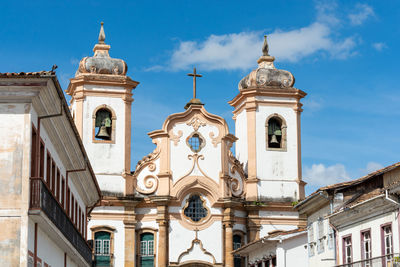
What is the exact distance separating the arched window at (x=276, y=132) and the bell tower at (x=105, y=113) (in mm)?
8511

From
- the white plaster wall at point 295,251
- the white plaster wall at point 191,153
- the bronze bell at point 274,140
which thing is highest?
the bronze bell at point 274,140

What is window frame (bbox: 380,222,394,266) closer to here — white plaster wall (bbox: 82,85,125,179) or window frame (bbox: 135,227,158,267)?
window frame (bbox: 135,227,158,267)

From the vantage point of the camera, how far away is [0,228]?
20.2 meters

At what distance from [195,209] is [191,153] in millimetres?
3331

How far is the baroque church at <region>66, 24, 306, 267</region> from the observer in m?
51.8

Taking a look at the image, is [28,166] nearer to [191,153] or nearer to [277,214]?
[191,153]

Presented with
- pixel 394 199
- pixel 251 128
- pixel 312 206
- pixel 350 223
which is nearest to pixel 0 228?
pixel 394 199

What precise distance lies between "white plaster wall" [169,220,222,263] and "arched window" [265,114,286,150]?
21.7 feet

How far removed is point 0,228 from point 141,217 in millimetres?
32317

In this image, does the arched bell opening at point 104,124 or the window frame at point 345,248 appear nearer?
the window frame at point 345,248

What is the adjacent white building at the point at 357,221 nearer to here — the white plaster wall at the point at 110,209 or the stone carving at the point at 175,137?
the white plaster wall at the point at 110,209

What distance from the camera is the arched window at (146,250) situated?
51688 millimetres

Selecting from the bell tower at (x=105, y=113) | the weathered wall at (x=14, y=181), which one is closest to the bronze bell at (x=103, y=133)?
the bell tower at (x=105, y=113)

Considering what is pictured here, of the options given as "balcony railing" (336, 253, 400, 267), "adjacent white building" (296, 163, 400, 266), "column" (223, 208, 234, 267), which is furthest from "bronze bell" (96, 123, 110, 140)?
"balcony railing" (336, 253, 400, 267)
